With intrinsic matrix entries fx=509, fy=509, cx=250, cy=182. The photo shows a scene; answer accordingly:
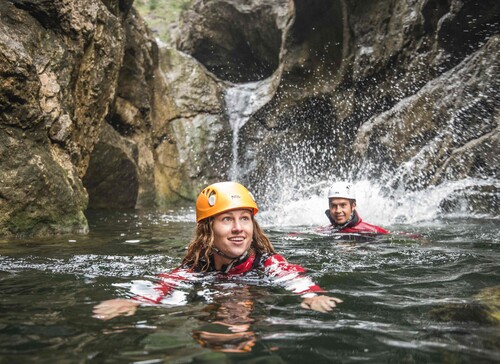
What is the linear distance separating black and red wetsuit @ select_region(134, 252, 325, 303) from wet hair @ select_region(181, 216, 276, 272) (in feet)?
0.19

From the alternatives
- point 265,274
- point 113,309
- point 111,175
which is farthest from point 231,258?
point 111,175

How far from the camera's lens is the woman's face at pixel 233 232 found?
3896 mm

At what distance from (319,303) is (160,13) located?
34.9m

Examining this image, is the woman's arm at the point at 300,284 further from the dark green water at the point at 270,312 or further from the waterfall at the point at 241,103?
the waterfall at the point at 241,103

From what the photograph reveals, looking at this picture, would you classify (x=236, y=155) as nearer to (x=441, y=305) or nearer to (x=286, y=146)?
(x=286, y=146)

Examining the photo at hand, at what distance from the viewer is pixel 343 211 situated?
7.33m

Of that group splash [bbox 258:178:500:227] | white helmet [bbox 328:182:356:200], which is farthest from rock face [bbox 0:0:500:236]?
white helmet [bbox 328:182:356:200]

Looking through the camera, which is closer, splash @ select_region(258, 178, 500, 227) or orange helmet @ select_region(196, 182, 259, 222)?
orange helmet @ select_region(196, 182, 259, 222)

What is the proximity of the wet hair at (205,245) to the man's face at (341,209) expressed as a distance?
3.34m

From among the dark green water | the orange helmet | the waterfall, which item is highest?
the waterfall

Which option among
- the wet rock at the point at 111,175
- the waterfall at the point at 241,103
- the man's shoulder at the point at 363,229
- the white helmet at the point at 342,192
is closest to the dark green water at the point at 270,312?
the man's shoulder at the point at 363,229

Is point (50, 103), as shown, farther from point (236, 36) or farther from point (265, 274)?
point (236, 36)

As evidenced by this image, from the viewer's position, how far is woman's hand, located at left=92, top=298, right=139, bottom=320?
290 cm

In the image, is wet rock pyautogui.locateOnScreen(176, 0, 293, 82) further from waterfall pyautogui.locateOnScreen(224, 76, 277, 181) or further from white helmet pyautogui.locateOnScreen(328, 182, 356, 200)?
white helmet pyautogui.locateOnScreen(328, 182, 356, 200)
